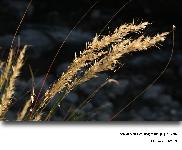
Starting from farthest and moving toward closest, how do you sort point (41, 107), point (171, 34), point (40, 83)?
point (171, 34) → point (40, 83) → point (41, 107)

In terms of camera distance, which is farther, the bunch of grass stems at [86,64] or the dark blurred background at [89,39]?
the dark blurred background at [89,39]

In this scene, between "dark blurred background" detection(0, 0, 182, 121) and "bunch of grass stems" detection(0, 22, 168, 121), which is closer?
"bunch of grass stems" detection(0, 22, 168, 121)

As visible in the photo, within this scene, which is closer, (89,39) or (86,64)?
(86,64)

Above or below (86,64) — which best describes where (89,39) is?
above
